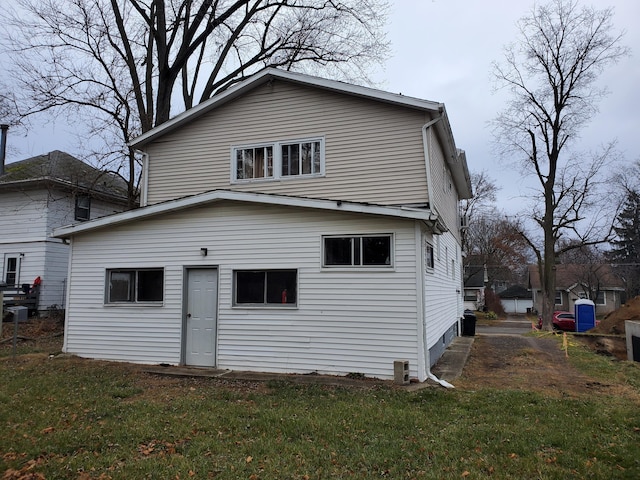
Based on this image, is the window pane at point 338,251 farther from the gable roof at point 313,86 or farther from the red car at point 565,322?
the red car at point 565,322

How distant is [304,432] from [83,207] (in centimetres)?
1889

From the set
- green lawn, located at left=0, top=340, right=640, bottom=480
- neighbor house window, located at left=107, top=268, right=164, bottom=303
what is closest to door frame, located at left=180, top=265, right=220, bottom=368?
neighbor house window, located at left=107, top=268, right=164, bottom=303

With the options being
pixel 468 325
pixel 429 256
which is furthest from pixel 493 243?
pixel 429 256

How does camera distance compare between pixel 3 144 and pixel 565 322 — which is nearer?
pixel 3 144

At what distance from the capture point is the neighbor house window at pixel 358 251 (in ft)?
30.7

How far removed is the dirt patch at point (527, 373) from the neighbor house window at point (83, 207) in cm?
1718

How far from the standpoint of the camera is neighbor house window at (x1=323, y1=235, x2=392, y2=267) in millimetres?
9359

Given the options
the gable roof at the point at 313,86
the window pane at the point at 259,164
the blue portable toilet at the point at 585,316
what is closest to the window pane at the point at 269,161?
the window pane at the point at 259,164

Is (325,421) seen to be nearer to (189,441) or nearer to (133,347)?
(189,441)

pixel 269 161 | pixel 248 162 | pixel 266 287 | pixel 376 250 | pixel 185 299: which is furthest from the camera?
pixel 248 162

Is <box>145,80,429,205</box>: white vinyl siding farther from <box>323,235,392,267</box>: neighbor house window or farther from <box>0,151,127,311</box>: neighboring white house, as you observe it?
<box>0,151,127,311</box>: neighboring white house

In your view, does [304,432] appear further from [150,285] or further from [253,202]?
[150,285]

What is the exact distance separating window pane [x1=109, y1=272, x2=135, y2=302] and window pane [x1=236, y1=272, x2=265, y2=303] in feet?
9.30

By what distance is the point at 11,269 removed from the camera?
65.9 ft
